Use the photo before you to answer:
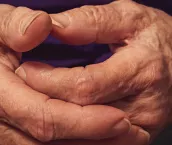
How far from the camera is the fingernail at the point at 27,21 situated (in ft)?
1.92

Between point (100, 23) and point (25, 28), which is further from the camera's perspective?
point (100, 23)

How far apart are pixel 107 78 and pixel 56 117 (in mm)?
121

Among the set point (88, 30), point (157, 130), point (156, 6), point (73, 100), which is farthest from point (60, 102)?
point (156, 6)

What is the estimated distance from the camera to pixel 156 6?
959 mm

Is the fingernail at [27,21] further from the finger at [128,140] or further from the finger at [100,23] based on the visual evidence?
the finger at [128,140]

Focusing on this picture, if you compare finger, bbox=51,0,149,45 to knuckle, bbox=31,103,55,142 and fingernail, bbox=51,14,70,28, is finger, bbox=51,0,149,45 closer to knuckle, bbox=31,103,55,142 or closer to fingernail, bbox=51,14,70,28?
fingernail, bbox=51,14,70,28

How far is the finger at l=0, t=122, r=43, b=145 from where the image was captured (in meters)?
0.67

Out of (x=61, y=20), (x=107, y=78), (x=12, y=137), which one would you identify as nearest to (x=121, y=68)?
(x=107, y=78)

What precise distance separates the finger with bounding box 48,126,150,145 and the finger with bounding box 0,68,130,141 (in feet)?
0.11

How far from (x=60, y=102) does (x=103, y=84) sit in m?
0.09

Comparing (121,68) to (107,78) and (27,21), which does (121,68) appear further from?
(27,21)

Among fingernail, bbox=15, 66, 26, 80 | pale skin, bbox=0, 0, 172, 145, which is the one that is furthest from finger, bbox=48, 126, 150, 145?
fingernail, bbox=15, 66, 26, 80

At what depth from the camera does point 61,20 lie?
0.66 meters

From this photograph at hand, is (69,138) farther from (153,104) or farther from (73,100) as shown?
(153,104)
